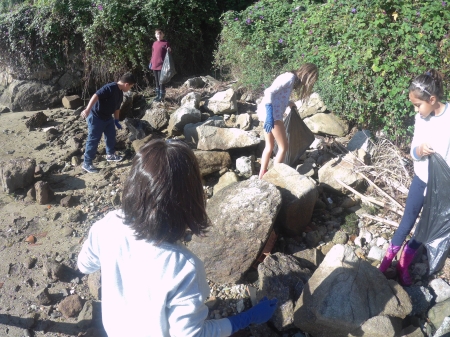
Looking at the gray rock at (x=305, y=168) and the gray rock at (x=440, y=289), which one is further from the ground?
the gray rock at (x=305, y=168)

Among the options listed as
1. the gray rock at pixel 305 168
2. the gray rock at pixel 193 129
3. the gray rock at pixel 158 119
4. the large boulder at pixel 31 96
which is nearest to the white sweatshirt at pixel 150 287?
the gray rock at pixel 305 168

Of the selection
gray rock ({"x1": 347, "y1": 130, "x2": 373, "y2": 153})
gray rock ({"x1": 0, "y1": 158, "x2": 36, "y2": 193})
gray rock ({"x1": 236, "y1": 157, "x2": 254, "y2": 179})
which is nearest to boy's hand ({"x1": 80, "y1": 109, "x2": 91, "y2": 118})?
gray rock ({"x1": 0, "y1": 158, "x2": 36, "y2": 193})

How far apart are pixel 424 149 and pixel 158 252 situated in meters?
2.17

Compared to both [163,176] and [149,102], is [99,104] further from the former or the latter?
[163,176]

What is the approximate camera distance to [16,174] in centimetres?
508

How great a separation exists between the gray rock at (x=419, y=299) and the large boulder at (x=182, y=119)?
3926 millimetres

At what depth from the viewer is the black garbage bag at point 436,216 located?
9.53 ft

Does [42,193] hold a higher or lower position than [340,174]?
lower

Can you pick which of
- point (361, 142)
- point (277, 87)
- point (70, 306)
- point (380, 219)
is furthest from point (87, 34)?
point (380, 219)

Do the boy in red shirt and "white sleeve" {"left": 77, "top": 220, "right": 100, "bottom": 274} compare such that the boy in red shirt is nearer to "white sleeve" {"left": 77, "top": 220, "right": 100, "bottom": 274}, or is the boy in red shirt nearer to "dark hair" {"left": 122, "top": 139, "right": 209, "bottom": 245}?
"white sleeve" {"left": 77, "top": 220, "right": 100, "bottom": 274}

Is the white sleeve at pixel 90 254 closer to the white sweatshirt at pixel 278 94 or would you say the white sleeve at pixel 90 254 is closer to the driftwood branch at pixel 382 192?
the white sweatshirt at pixel 278 94

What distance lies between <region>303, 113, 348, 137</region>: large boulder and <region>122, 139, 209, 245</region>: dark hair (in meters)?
4.40

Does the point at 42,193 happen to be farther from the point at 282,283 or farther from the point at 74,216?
the point at 282,283

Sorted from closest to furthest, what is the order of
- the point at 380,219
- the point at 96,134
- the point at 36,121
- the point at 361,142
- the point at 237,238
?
the point at 237,238 → the point at 380,219 → the point at 361,142 → the point at 96,134 → the point at 36,121
